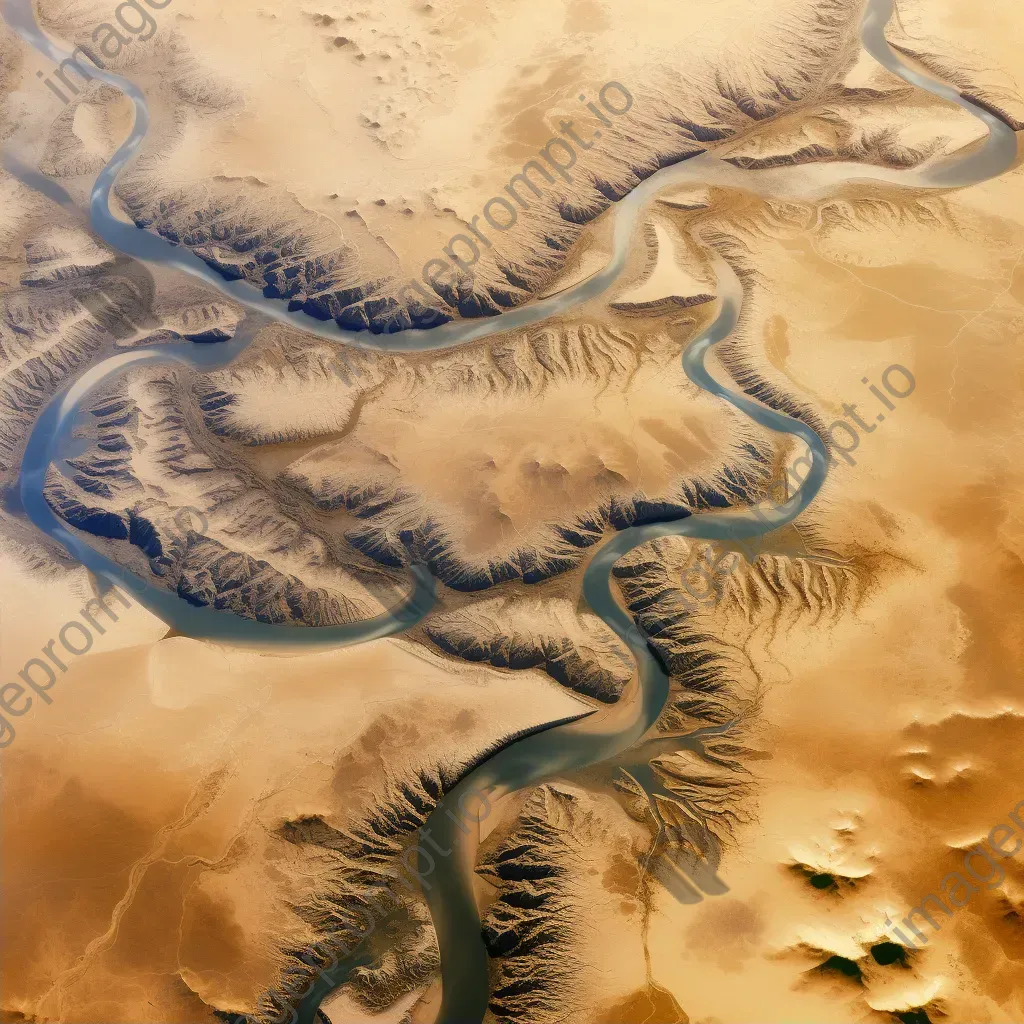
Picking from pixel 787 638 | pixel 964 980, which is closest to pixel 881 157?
pixel 787 638

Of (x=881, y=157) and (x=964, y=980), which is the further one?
(x=881, y=157)

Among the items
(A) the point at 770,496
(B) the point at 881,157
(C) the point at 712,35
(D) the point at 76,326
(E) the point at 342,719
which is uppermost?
(C) the point at 712,35

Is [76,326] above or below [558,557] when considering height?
above

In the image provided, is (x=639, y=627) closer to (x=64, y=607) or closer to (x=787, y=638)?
(x=787, y=638)

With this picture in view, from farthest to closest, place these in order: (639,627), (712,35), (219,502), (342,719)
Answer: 1. (712,35)
2. (219,502)
3. (639,627)
4. (342,719)

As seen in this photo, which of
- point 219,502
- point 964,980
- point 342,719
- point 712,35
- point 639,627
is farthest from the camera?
point 712,35

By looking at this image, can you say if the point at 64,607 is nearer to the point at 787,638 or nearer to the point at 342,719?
the point at 342,719
